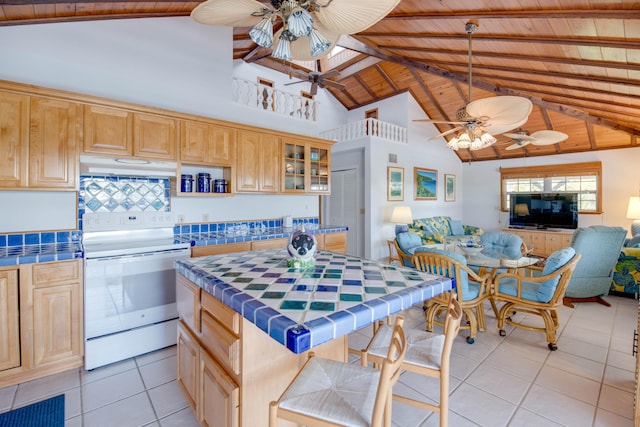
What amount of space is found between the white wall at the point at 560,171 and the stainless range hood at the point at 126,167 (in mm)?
8047

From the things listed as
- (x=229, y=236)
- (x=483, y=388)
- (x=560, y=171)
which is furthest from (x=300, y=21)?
(x=560, y=171)

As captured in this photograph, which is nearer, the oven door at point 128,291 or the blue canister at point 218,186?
the oven door at point 128,291

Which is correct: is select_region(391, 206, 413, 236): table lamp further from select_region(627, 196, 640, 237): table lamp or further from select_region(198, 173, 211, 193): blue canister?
select_region(627, 196, 640, 237): table lamp

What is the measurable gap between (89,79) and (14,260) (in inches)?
74.5

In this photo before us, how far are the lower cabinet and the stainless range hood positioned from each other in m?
0.98

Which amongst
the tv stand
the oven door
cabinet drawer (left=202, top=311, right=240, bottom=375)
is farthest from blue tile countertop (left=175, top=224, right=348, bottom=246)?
the tv stand

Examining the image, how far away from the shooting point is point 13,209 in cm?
251

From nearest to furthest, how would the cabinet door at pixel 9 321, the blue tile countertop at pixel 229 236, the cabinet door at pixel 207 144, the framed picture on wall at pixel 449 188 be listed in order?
the cabinet door at pixel 9 321 < the blue tile countertop at pixel 229 236 < the cabinet door at pixel 207 144 < the framed picture on wall at pixel 449 188

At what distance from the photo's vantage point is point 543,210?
682 cm

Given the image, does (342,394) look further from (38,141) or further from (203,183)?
(38,141)

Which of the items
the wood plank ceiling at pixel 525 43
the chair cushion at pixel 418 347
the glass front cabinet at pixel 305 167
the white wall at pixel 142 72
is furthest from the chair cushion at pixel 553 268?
the white wall at pixel 142 72

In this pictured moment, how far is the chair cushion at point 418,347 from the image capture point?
1405 mm

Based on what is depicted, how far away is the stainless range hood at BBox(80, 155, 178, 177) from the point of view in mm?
2691

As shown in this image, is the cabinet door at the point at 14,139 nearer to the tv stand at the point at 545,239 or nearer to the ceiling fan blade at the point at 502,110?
the ceiling fan blade at the point at 502,110
